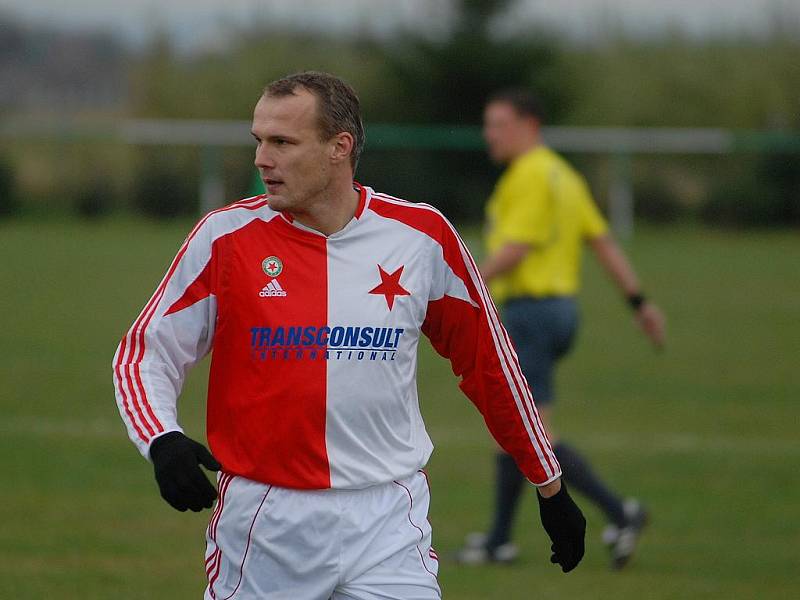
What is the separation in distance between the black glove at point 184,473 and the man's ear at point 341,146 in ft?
2.90

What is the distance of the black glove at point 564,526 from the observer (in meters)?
3.90

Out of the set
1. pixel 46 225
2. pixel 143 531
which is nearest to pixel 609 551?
pixel 143 531

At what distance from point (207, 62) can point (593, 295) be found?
85.1ft

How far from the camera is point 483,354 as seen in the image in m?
3.85

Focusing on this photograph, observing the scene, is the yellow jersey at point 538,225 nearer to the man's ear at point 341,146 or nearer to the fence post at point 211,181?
the man's ear at point 341,146

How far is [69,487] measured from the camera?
830cm

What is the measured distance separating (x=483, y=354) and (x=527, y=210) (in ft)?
10.6

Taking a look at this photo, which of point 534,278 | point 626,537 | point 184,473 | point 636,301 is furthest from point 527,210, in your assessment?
point 184,473

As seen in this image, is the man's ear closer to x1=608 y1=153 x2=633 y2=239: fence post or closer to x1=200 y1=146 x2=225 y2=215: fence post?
x1=608 y1=153 x2=633 y2=239: fence post

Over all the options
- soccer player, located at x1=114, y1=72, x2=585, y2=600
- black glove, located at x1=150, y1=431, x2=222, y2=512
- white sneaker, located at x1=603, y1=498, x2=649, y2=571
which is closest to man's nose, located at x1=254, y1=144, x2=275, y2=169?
soccer player, located at x1=114, y1=72, x2=585, y2=600

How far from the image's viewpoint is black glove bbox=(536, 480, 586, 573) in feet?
12.8

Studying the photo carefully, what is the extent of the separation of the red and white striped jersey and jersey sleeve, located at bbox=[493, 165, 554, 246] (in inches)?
125

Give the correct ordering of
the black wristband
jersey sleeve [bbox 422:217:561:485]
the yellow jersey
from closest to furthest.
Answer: jersey sleeve [bbox 422:217:561:485]
the yellow jersey
the black wristband

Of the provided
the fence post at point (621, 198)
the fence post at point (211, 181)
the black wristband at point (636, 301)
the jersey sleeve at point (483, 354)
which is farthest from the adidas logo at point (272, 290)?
the fence post at point (211, 181)
